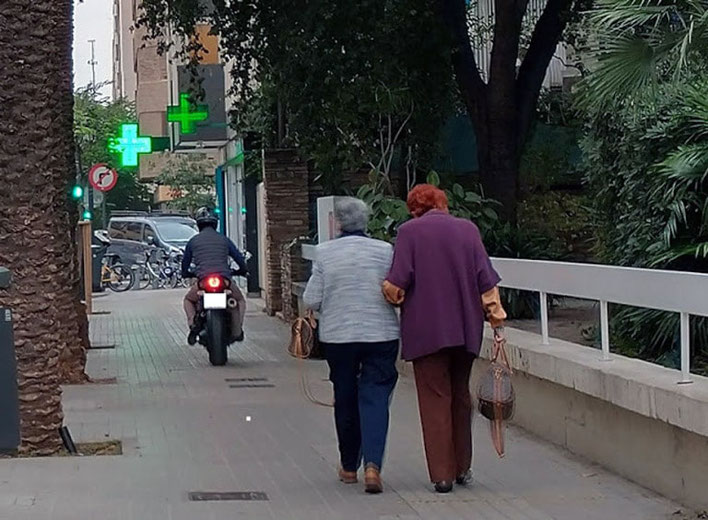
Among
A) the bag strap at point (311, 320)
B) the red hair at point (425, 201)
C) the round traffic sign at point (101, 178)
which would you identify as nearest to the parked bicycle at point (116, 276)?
the round traffic sign at point (101, 178)

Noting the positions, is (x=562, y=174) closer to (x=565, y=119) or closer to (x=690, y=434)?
(x=565, y=119)

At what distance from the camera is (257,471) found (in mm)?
8742

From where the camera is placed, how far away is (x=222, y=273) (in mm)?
14992

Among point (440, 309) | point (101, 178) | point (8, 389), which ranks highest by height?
Answer: point (101, 178)

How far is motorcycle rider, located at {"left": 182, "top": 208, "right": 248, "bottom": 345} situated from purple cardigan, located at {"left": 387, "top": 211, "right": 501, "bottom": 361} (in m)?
7.33

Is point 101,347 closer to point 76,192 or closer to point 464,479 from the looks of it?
point 76,192

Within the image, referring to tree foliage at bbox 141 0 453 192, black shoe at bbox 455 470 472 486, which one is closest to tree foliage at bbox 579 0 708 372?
black shoe at bbox 455 470 472 486

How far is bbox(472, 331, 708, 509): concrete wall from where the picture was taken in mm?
7262

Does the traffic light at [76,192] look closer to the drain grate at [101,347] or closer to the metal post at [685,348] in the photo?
the drain grate at [101,347]

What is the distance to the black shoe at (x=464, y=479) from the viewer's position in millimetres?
8070

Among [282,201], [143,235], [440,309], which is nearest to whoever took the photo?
[440,309]

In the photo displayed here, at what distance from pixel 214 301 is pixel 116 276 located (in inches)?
721

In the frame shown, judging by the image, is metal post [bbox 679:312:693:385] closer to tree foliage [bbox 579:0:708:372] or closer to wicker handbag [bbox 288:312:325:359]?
tree foliage [bbox 579:0:708:372]

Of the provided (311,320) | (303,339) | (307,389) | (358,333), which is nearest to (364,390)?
(358,333)
